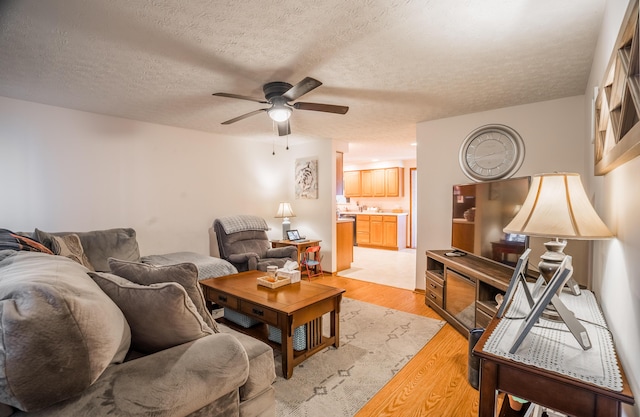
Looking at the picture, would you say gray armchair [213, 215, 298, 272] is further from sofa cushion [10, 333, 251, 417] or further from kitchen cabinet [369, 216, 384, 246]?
kitchen cabinet [369, 216, 384, 246]

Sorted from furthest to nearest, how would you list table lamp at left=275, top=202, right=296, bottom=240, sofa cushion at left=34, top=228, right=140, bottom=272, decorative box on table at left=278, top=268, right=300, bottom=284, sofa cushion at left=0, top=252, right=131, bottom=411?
table lamp at left=275, top=202, right=296, bottom=240, sofa cushion at left=34, top=228, right=140, bottom=272, decorative box on table at left=278, top=268, right=300, bottom=284, sofa cushion at left=0, top=252, right=131, bottom=411

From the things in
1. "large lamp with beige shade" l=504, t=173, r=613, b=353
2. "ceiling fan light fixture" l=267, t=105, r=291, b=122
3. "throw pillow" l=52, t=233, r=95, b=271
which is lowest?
"throw pillow" l=52, t=233, r=95, b=271

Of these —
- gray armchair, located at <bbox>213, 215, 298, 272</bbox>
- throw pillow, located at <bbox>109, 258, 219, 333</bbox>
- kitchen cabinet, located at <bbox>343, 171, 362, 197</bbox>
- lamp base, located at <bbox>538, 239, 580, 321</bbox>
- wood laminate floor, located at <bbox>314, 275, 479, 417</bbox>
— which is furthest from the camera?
kitchen cabinet, located at <bbox>343, 171, 362, 197</bbox>

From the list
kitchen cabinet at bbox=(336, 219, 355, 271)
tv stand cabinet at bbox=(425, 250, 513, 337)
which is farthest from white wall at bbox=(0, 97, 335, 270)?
tv stand cabinet at bbox=(425, 250, 513, 337)

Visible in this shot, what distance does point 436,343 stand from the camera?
277 cm

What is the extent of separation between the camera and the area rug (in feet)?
6.40

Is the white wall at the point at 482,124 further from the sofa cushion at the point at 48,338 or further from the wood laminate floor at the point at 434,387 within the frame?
the sofa cushion at the point at 48,338

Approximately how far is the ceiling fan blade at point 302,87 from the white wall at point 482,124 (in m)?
2.27

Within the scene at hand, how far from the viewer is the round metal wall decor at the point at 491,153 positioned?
11.0 ft

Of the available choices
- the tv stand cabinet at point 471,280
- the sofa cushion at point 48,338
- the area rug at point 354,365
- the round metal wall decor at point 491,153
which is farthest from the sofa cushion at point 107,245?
the round metal wall decor at point 491,153

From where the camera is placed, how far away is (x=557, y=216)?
133cm

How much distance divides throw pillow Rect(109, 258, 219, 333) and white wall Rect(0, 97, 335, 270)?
2704 mm

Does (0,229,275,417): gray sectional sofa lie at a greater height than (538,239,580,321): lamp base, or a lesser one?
lesser

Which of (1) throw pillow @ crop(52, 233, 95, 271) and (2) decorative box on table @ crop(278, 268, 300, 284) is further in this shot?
(2) decorative box on table @ crop(278, 268, 300, 284)
